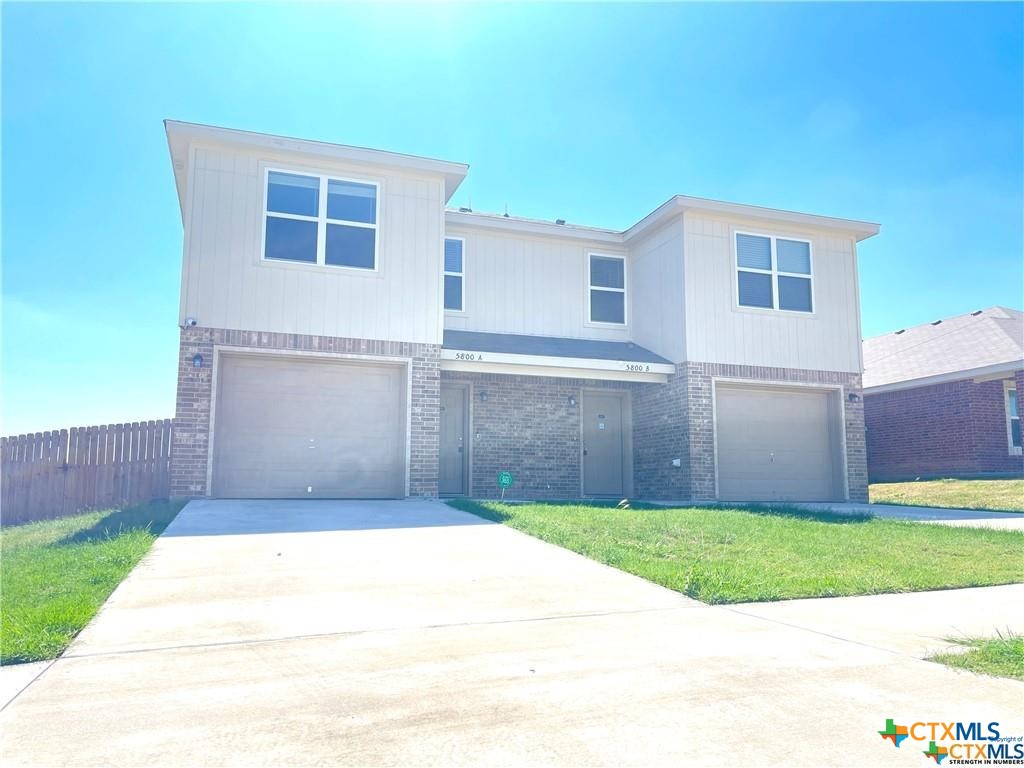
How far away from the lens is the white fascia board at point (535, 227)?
1485 cm

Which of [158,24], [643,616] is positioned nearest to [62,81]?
[158,24]

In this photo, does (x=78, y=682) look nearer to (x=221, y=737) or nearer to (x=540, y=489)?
(x=221, y=737)

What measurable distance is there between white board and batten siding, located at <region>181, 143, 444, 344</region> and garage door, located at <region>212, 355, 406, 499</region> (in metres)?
0.68

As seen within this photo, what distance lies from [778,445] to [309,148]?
1016 cm

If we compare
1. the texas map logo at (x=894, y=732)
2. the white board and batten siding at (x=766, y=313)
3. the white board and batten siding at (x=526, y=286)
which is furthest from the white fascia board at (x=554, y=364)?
the texas map logo at (x=894, y=732)

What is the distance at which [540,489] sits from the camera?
14.9 meters

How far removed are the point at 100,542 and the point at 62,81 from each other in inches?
252

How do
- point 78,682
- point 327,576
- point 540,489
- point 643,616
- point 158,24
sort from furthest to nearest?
point 540,489 < point 158,24 < point 327,576 < point 643,616 < point 78,682

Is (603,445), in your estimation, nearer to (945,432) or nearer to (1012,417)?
(945,432)

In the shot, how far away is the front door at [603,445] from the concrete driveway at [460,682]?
9654 mm

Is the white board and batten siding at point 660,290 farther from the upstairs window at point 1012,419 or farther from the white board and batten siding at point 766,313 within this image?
the upstairs window at point 1012,419

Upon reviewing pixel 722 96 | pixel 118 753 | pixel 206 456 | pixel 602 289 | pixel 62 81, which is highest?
pixel 722 96

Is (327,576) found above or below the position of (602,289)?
below

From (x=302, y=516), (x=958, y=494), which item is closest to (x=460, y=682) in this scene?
(x=302, y=516)
